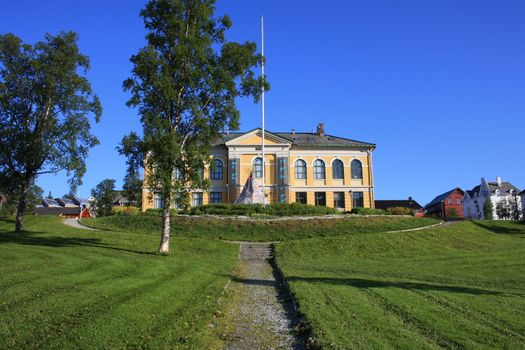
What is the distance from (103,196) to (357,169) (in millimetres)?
39074

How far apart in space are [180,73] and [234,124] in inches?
158

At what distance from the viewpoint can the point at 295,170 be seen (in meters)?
55.5

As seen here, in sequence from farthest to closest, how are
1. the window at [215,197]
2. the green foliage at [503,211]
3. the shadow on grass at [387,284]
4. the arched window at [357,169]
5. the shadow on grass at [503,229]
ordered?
the green foliage at [503,211]
the arched window at [357,169]
the window at [215,197]
the shadow on grass at [503,229]
the shadow on grass at [387,284]

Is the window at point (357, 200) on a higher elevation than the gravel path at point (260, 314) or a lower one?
higher

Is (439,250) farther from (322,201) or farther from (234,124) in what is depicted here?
(322,201)

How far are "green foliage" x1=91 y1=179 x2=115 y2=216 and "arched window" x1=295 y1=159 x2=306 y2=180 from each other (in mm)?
29703

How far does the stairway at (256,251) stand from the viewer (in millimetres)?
24812

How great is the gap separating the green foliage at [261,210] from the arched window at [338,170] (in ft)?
49.3

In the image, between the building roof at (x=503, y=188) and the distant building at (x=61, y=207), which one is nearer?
the building roof at (x=503, y=188)

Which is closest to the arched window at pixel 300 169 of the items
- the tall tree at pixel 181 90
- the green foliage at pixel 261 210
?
the green foliage at pixel 261 210

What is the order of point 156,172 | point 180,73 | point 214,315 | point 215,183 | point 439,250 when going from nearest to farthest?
point 214,315
point 156,172
point 180,73
point 439,250
point 215,183

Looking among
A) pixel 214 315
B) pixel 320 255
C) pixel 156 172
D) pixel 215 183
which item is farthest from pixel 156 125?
pixel 215 183

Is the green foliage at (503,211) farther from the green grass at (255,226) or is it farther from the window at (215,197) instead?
the window at (215,197)

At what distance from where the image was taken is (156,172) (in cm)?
2114
